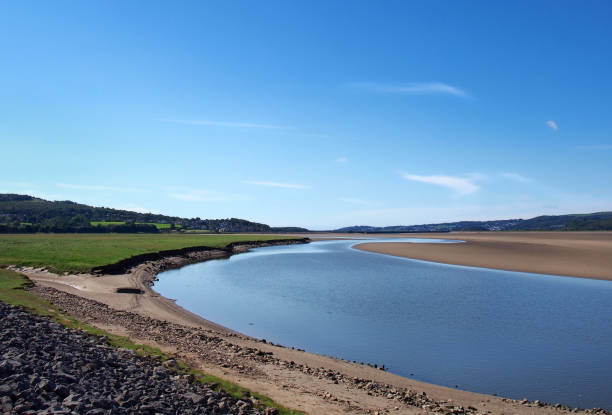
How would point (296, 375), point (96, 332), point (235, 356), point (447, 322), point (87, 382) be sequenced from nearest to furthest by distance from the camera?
point (87, 382), point (296, 375), point (235, 356), point (96, 332), point (447, 322)

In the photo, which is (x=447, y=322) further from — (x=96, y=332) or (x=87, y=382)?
(x=87, y=382)

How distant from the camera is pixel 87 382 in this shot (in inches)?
344

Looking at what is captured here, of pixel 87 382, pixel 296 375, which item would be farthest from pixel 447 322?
pixel 87 382

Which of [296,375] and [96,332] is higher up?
[96,332]

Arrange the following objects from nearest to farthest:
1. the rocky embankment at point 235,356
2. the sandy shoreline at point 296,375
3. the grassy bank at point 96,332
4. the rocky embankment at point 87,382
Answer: the rocky embankment at point 87,382, the grassy bank at point 96,332, the sandy shoreline at point 296,375, the rocky embankment at point 235,356

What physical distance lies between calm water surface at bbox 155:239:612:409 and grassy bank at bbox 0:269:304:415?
22.2 ft

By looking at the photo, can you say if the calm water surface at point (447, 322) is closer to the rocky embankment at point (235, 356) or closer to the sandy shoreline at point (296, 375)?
the sandy shoreline at point (296, 375)

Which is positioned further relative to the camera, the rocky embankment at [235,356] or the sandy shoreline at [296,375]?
the rocky embankment at [235,356]

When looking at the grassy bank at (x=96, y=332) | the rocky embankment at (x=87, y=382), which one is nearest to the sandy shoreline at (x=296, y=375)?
the grassy bank at (x=96, y=332)

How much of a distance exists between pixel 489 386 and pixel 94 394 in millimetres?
12166

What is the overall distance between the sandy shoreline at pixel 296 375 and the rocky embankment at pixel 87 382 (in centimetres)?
191

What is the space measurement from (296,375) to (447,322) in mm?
12134

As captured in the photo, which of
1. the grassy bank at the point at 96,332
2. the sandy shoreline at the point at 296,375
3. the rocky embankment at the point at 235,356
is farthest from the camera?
the rocky embankment at the point at 235,356

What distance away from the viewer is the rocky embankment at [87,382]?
7348 mm
